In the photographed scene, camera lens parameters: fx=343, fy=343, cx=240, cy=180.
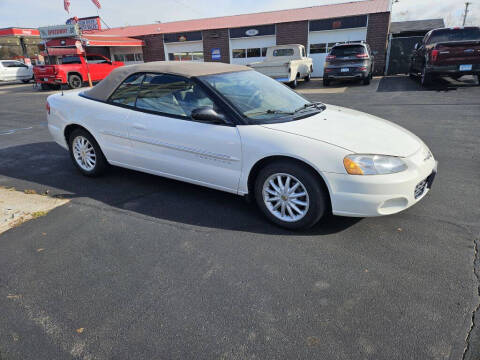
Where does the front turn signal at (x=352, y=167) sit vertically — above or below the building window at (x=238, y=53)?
below

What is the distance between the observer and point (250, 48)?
78.5 ft

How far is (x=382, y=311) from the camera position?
2.29 meters

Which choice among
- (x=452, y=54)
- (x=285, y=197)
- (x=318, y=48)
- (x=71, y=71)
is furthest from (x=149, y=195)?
(x=318, y=48)

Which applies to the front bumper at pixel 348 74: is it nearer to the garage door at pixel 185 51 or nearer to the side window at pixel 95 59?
the side window at pixel 95 59

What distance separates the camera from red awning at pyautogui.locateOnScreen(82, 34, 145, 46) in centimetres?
2264

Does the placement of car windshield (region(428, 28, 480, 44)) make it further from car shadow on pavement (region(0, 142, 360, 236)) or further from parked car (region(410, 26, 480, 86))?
car shadow on pavement (region(0, 142, 360, 236))

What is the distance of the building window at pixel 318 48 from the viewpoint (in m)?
21.8

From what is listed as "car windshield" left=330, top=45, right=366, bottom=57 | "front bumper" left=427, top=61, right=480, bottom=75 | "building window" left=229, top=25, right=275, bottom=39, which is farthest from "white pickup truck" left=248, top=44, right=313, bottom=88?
"building window" left=229, top=25, right=275, bottom=39

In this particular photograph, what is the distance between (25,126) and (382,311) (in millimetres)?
9868

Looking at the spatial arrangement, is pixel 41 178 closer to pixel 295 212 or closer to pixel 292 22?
pixel 295 212

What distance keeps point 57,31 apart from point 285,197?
26.5 metres

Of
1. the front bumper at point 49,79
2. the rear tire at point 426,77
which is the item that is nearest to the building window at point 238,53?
the front bumper at point 49,79

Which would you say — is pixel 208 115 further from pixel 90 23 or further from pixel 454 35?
pixel 90 23

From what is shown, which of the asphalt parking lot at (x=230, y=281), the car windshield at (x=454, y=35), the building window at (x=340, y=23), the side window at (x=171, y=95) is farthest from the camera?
the building window at (x=340, y=23)
